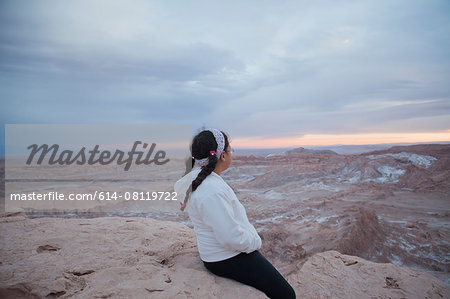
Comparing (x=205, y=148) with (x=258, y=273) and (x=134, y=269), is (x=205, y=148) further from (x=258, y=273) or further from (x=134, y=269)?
(x=134, y=269)

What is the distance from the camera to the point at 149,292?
6.48 feet

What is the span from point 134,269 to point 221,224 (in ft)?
3.37

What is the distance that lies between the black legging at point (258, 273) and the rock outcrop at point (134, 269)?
8 centimetres

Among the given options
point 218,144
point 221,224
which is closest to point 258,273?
point 221,224

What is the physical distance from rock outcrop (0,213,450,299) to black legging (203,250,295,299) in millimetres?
80

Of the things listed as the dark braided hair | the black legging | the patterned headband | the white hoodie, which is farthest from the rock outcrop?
the patterned headband

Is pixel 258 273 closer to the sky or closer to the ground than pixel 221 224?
closer to the ground

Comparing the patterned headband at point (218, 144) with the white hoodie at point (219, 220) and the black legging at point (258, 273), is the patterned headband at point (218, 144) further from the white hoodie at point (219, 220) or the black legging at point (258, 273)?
the black legging at point (258, 273)

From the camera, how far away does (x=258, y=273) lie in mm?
2080

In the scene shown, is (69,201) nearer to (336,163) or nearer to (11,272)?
(11,272)

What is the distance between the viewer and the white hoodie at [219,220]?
1846 mm

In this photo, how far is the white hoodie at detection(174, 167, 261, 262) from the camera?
1846 millimetres

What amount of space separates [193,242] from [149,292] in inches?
52.2

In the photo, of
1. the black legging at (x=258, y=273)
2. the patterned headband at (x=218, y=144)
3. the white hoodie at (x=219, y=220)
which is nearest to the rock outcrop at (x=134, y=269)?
the black legging at (x=258, y=273)
